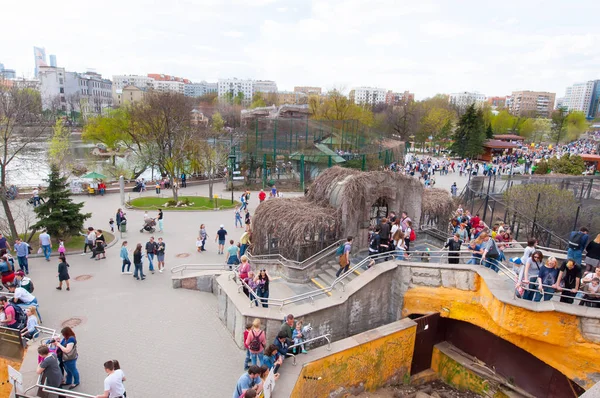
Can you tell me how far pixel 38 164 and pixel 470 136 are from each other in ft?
165

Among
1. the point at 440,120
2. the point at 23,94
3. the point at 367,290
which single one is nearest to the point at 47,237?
the point at 23,94

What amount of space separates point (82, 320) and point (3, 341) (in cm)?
229

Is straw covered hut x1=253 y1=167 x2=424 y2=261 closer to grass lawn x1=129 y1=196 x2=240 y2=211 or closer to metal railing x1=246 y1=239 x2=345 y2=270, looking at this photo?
metal railing x1=246 y1=239 x2=345 y2=270

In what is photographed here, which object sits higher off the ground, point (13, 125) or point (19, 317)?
point (13, 125)

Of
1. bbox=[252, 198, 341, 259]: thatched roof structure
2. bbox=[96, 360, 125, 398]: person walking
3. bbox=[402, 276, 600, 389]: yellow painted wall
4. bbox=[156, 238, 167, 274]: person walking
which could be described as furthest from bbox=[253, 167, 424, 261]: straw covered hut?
bbox=[96, 360, 125, 398]: person walking

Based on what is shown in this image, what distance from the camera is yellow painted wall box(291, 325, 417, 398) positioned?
912 centimetres

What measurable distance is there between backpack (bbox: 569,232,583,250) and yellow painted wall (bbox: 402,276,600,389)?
5.89ft

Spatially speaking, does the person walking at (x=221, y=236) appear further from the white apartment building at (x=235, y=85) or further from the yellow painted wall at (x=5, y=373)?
the white apartment building at (x=235, y=85)

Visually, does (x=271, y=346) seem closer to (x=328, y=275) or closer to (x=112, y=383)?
(x=112, y=383)

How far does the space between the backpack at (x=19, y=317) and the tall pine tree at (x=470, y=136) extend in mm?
52864

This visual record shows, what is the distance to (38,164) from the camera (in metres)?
30.7

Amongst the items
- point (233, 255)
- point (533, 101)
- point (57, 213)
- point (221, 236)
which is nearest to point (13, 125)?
point (57, 213)

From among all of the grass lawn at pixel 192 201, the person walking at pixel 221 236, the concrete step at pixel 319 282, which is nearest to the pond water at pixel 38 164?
the grass lawn at pixel 192 201

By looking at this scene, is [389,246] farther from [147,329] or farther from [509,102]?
[509,102]
